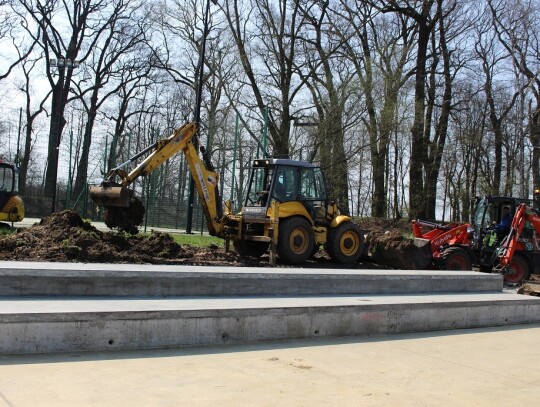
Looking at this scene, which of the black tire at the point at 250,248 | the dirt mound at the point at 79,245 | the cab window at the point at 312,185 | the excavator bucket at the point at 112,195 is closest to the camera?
the dirt mound at the point at 79,245

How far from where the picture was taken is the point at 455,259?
15.6 m

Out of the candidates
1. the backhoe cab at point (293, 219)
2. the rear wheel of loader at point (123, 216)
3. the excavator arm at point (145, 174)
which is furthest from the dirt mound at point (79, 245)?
the backhoe cab at point (293, 219)

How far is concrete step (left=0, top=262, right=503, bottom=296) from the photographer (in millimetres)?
7223

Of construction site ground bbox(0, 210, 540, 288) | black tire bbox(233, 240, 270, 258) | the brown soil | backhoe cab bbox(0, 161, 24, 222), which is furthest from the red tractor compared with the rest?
backhoe cab bbox(0, 161, 24, 222)

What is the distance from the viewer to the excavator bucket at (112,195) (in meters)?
12.6

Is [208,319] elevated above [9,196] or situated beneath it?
situated beneath

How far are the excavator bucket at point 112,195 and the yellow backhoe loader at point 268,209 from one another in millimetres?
23

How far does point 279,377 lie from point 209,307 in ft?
5.39

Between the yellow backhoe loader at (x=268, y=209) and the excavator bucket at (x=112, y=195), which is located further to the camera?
the yellow backhoe loader at (x=268, y=209)

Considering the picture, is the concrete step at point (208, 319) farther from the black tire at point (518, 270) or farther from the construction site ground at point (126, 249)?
the black tire at point (518, 270)

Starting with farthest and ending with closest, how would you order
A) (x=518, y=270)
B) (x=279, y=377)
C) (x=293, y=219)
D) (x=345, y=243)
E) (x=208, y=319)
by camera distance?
(x=518, y=270), (x=345, y=243), (x=293, y=219), (x=208, y=319), (x=279, y=377)

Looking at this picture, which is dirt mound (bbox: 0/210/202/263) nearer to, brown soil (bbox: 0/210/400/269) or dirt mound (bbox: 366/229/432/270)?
brown soil (bbox: 0/210/400/269)

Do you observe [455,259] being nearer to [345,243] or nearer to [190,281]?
[345,243]

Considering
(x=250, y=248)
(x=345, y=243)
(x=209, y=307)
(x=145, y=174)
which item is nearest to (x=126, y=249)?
(x=145, y=174)
